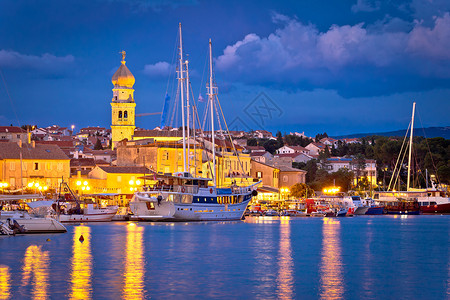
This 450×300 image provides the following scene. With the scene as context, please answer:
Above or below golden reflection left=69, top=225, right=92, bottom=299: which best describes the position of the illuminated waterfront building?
above

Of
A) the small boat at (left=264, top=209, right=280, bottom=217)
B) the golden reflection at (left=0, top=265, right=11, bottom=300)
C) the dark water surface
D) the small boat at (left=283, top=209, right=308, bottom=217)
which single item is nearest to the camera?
the golden reflection at (left=0, top=265, right=11, bottom=300)

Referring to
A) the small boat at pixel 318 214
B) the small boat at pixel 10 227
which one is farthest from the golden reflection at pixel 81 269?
the small boat at pixel 318 214

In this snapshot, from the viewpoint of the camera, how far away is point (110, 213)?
69.6 m

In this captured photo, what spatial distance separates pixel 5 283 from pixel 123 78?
90.6 m

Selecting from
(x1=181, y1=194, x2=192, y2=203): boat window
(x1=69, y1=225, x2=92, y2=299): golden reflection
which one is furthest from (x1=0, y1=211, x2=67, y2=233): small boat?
(x1=181, y1=194, x2=192, y2=203): boat window

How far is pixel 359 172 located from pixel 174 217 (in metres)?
61.5

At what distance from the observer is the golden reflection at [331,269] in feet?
94.5

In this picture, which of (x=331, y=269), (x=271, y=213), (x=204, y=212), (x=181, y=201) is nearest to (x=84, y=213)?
(x=181, y=201)

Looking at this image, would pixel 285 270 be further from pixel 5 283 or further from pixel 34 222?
pixel 34 222

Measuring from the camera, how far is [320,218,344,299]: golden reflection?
94.5 feet

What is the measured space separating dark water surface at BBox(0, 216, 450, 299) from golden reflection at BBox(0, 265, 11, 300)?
37mm

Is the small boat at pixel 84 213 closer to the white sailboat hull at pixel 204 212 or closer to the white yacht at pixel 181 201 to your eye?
the white yacht at pixel 181 201

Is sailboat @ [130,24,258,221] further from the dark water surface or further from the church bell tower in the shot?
the church bell tower

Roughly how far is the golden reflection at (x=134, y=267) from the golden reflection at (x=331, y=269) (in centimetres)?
720
